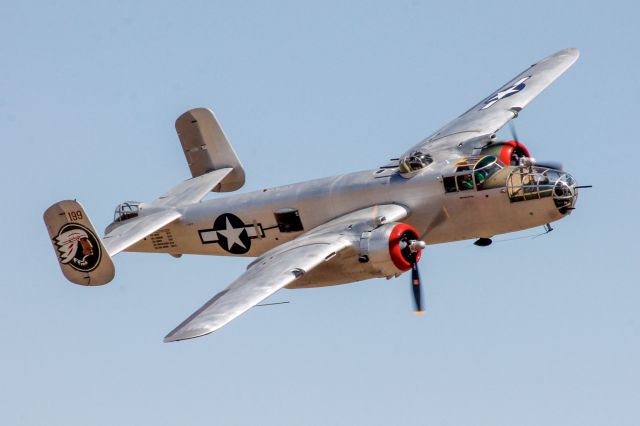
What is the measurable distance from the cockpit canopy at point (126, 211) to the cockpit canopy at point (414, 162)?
855 centimetres

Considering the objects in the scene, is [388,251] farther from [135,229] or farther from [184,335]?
[135,229]

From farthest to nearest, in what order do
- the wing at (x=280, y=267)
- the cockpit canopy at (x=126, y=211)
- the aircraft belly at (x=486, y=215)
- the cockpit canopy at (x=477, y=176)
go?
the cockpit canopy at (x=126, y=211) < the cockpit canopy at (x=477, y=176) < the aircraft belly at (x=486, y=215) < the wing at (x=280, y=267)

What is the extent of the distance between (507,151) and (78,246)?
39.1 ft

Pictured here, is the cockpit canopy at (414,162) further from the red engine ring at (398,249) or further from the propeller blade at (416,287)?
the propeller blade at (416,287)

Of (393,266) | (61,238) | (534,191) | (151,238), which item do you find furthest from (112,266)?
(534,191)

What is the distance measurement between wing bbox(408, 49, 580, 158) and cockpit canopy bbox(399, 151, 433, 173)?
144 centimetres

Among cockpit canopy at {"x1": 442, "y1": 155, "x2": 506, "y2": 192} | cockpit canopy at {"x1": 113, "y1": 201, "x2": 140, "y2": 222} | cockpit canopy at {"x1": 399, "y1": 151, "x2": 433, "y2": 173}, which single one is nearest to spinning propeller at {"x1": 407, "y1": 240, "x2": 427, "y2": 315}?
cockpit canopy at {"x1": 442, "y1": 155, "x2": 506, "y2": 192}

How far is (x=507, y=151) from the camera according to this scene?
4472cm

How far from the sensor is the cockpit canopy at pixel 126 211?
156 ft

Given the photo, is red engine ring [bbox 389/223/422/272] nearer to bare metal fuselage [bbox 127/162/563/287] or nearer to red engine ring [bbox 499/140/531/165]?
bare metal fuselage [bbox 127/162/563/287]

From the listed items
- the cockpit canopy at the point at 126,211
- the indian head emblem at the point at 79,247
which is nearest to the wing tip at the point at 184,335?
the indian head emblem at the point at 79,247

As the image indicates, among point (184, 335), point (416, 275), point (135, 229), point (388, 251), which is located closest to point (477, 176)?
point (416, 275)

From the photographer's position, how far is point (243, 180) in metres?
49.3

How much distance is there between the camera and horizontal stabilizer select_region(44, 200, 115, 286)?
141 feet
